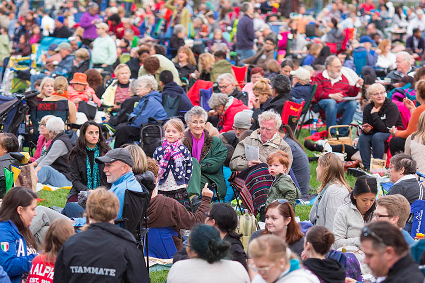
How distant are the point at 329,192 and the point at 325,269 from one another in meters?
2.09

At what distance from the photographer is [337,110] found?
12.3 meters

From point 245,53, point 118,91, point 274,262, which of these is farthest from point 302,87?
point 274,262

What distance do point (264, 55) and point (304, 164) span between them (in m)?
7.65

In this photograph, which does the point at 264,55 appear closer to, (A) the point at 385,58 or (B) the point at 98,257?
(A) the point at 385,58

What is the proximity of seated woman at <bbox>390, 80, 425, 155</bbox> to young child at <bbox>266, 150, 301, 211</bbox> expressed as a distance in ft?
8.93

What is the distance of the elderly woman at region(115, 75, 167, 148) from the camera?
393 inches

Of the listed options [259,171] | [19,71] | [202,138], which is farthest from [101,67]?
[259,171]

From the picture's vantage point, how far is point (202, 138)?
27.3 ft

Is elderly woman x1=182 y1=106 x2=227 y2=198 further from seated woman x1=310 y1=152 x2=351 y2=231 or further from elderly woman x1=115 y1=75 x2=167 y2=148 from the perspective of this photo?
seated woman x1=310 y1=152 x2=351 y2=231

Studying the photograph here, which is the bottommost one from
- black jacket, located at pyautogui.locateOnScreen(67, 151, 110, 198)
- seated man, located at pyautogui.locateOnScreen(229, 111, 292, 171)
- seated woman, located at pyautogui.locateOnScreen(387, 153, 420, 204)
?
black jacket, located at pyautogui.locateOnScreen(67, 151, 110, 198)

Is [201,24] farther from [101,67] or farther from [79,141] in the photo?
[79,141]

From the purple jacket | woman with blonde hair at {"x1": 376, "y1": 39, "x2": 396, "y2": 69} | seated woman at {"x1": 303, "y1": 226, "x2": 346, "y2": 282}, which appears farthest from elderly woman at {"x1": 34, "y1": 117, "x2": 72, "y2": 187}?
the purple jacket

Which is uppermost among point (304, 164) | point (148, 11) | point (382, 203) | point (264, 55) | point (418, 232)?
point (382, 203)

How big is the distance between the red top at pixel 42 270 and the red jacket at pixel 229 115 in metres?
5.46
